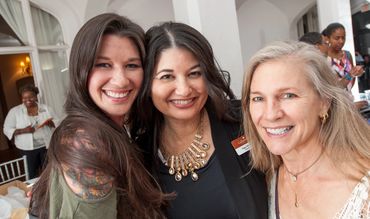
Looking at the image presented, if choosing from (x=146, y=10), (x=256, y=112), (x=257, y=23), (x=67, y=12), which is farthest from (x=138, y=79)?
(x=257, y=23)

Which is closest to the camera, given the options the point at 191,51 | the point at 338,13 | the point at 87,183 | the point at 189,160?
the point at 87,183

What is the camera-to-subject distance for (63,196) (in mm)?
843

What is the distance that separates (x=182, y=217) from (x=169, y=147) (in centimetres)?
32

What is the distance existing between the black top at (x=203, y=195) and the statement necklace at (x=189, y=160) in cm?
→ 2

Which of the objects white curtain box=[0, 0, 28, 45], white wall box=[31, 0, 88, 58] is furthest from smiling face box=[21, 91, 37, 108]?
white wall box=[31, 0, 88, 58]

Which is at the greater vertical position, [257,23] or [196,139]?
[257,23]

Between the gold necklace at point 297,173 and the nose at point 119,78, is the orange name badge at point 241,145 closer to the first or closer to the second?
the gold necklace at point 297,173

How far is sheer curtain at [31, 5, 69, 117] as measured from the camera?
4.81m

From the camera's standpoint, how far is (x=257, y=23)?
799cm

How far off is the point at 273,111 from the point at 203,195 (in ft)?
1.65

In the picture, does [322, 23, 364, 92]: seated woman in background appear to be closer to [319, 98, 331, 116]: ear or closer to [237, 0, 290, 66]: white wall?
[319, 98, 331, 116]: ear

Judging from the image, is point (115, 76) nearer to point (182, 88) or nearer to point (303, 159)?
point (182, 88)

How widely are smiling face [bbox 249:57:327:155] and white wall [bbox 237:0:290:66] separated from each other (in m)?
7.08

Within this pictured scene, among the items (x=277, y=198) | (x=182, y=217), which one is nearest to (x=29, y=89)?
(x=182, y=217)
